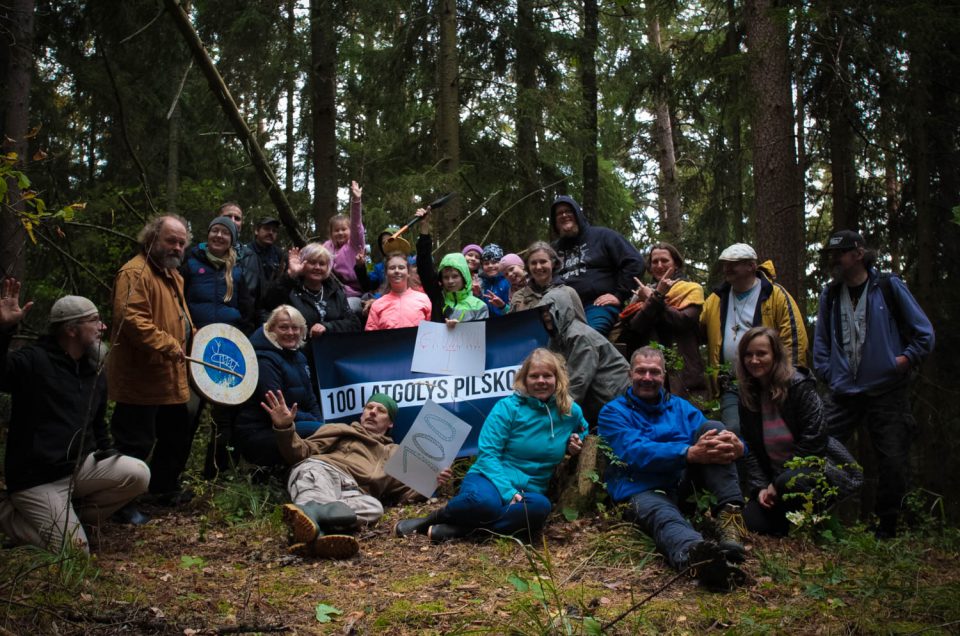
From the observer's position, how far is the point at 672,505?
550 centimetres

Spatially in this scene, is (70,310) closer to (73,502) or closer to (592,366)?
(73,502)

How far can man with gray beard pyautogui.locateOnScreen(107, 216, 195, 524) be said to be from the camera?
6.24 meters

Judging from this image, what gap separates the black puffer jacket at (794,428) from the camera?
589 cm

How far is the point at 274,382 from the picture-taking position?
275 inches

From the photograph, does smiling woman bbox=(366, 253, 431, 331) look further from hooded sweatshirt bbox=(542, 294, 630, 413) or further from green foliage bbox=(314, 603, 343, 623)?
green foliage bbox=(314, 603, 343, 623)

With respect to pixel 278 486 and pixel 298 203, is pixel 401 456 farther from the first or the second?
pixel 298 203

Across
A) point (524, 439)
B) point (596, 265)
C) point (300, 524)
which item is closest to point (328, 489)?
point (300, 524)

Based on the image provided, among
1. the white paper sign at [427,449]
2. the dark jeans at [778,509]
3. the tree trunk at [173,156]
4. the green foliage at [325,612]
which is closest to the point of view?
the green foliage at [325,612]

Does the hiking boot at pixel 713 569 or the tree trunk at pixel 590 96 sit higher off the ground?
the tree trunk at pixel 590 96

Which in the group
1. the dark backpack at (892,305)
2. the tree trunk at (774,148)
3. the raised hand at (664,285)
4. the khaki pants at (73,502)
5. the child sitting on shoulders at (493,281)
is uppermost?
the tree trunk at (774,148)

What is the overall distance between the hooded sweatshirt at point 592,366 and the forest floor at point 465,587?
1.15 m

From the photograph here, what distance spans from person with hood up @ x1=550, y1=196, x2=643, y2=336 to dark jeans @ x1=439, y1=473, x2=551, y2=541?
8.12 feet

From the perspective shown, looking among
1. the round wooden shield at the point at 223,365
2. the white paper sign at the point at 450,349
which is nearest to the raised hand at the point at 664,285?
the white paper sign at the point at 450,349

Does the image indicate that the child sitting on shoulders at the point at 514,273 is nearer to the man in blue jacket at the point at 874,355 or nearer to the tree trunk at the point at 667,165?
the man in blue jacket at the point at 874,355
